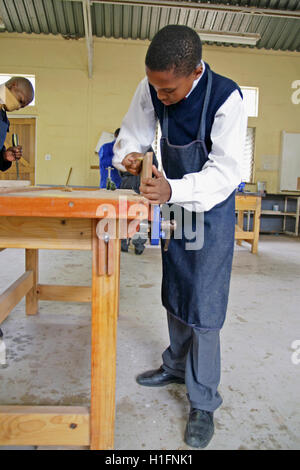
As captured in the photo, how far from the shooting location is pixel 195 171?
1.16 meters

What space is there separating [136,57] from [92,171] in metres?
2.54

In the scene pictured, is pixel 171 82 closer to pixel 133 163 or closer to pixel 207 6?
pixel 133 163

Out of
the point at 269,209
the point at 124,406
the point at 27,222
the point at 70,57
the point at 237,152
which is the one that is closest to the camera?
the point at 27,222

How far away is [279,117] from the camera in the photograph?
25.4 ft

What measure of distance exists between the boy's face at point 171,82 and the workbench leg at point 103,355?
1.47ft

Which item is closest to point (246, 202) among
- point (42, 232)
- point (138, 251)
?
point (138, 251)

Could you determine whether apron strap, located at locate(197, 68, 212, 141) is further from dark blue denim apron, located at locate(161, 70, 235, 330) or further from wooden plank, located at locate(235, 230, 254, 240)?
wooden plank, located at locate(235, 230, 254, 240)

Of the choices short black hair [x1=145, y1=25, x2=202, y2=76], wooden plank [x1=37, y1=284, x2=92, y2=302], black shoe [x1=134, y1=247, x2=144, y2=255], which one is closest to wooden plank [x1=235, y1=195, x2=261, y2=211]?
black shoe [x1=134, y1=247, x2=144, y2=255]

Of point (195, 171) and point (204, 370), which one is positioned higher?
point (195, 171)

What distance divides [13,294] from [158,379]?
83 cm

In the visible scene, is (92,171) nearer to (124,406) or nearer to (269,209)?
(269,209)

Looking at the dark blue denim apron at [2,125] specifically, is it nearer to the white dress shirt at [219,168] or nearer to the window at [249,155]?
the white dress shirt at [219,168]

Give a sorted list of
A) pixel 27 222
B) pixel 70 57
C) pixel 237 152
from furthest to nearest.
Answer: pixel 70 57, pixel 237 152, pixel 27 222

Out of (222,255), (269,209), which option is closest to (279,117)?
(269,209)
